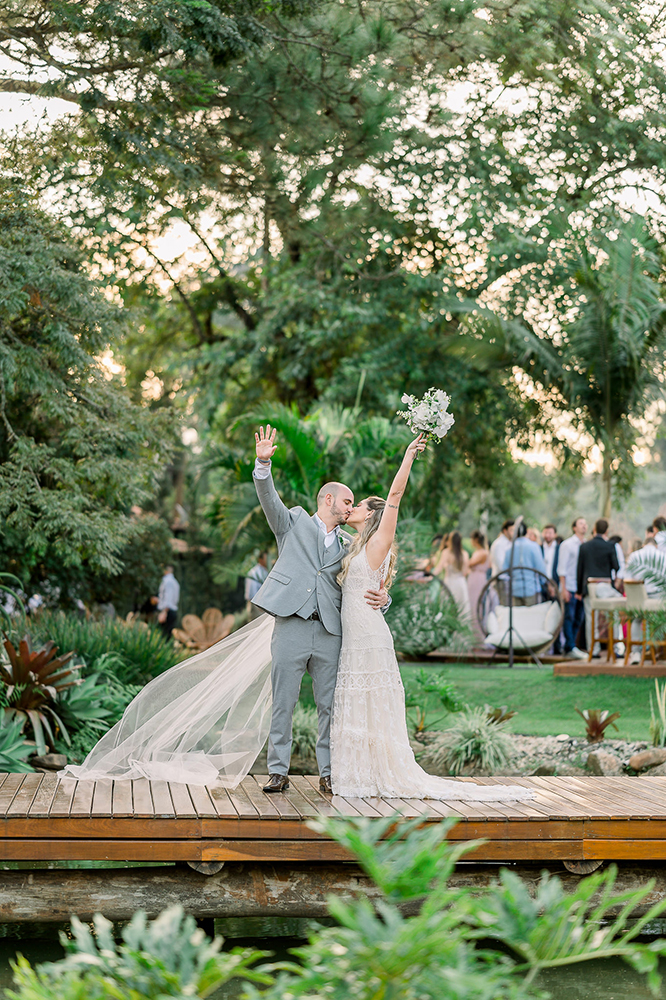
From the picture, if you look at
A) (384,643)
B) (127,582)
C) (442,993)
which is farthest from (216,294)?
(442,993)

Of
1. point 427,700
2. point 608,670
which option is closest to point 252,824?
point 427,700

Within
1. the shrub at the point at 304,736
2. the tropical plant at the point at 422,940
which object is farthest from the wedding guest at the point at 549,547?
the tropical plant at the point at 422,940

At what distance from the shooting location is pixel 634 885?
570 cm

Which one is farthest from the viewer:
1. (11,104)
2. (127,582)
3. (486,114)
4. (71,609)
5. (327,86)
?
(127,582)

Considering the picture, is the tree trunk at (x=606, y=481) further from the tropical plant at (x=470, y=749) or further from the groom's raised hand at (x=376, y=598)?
the groom's raised hand at (x=376, y=598)

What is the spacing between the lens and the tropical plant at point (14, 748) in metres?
6.95

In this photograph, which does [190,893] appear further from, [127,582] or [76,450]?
[127,582]

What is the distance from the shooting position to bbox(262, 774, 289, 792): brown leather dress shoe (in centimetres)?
581

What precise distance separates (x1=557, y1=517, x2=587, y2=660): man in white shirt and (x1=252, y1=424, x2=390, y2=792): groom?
27.8ft

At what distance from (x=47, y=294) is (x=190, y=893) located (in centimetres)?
500

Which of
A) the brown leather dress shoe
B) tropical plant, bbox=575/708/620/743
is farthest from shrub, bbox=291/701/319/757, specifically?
Answer: the brown leather dress shoe

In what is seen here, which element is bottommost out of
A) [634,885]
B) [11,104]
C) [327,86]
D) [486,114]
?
[634,885]

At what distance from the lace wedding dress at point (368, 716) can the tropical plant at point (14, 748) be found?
247 cm

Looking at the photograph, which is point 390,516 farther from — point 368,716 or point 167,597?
point 167,597
